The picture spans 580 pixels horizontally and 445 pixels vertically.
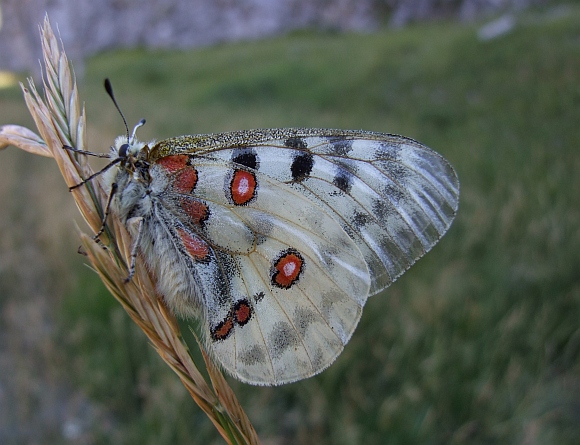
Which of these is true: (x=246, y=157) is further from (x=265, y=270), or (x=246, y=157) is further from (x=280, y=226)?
(x=265, y=270)

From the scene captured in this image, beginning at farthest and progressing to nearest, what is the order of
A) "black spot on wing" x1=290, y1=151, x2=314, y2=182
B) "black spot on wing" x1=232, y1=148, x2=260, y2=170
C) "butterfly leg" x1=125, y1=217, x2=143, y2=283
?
"black spot on wing" x1=290, y1=151, x2=314, y2=182, "black spot on wing" x1=232, y1=148, x2=260, y2=170, "butterfly leg" x1=125, y1=217, x2=143, y2=283

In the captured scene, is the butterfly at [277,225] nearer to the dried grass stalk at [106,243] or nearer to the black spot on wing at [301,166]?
the black spot on wing at [301,166]

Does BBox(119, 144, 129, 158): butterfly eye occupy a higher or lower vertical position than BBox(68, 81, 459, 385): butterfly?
higher

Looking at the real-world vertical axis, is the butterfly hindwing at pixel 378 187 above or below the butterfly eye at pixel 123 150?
below

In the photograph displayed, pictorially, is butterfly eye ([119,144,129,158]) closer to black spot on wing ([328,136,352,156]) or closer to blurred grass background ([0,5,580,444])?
black spot on wing ([328,136,352,156])

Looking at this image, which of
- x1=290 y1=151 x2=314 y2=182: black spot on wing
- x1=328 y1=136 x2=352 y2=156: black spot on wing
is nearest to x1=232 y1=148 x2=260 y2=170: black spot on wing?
x1=290 y1=151 x2=314 y2=182: black spot on wing

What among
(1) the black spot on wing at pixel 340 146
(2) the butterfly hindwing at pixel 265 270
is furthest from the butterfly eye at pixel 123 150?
(1) the black spot on wing at pixel 340 146

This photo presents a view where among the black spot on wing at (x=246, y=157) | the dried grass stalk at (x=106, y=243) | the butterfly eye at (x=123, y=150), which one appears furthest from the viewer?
the black spot on wing at (x=246, y=157)
